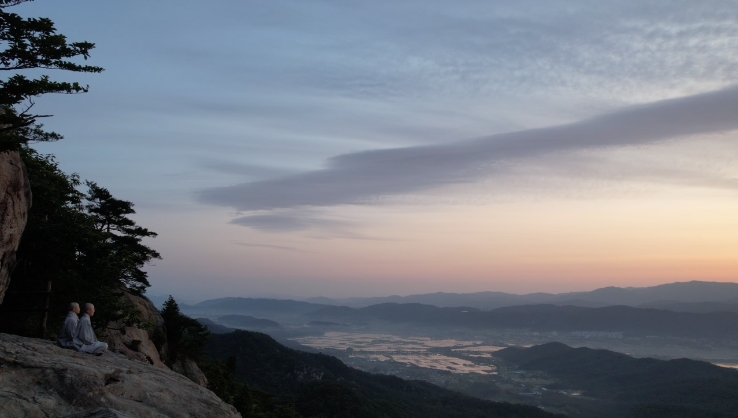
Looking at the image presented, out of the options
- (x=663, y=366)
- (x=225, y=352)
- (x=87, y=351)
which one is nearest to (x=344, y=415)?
(x=225, y=352)

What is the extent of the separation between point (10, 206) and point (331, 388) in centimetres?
6439

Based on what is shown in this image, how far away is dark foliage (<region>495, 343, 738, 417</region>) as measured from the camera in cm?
9125

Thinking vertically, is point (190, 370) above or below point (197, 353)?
below

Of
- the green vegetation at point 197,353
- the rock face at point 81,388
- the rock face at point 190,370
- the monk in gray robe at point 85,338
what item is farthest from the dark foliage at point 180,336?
the rock face at point 81,388

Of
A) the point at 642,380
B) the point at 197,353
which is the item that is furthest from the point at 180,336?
the point at 642,380

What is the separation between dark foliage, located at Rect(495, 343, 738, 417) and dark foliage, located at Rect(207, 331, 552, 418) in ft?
98.3

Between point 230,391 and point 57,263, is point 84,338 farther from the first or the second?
point 230,391

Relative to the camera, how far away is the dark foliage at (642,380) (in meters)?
91.2

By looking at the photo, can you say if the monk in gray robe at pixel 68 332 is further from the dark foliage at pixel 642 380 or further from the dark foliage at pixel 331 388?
the dark foliage at pixel 642 380

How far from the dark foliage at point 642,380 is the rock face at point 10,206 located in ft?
311

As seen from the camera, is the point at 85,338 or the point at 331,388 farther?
the point at 331,388

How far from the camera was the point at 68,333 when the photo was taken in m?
13.4

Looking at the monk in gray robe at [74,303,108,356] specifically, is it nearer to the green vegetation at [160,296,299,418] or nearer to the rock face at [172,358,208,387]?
the green vegetation at [160,296,299,418]

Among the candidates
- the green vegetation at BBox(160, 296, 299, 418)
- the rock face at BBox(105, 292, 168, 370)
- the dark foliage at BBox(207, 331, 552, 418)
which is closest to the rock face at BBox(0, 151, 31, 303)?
the rock face at BBox(105, 292, 168, 370)
